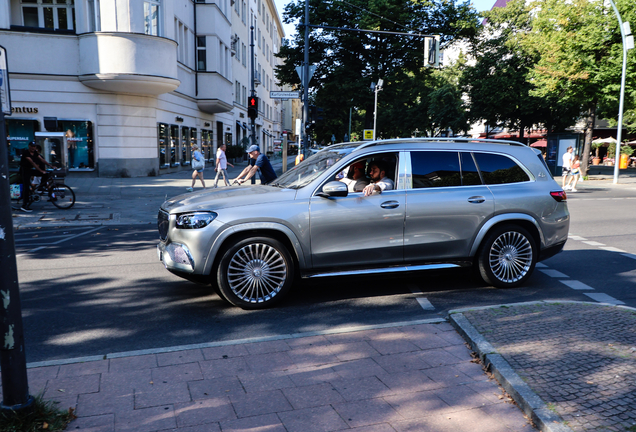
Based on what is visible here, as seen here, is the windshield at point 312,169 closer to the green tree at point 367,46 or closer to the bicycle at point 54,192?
the bicycle at point 54,192

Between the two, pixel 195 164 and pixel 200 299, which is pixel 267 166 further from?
pixel 195 164

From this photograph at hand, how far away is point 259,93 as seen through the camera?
60.9 meters

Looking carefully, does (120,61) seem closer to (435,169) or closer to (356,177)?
(356,177)

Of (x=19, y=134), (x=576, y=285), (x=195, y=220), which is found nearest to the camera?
(x=195, y=220)

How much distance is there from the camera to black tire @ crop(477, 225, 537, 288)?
6.01 m

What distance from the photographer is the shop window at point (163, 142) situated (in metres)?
24.4


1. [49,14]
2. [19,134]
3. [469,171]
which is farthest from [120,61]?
[469,171]

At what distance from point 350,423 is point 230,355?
52.0 inches

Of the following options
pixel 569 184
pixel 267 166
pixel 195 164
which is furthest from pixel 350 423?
pixel 569 184

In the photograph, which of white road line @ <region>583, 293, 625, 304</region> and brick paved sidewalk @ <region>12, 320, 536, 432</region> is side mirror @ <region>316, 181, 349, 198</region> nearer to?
brick paved sidewalk @ <region>12, 320, 536, 432</region>

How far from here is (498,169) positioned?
20.3 feet

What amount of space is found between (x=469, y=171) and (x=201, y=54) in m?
26.1

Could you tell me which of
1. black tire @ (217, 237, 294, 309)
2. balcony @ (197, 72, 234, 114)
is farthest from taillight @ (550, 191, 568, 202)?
balcony @ (197, 72, 234, 114)

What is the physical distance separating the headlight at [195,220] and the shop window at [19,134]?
18182 mm
